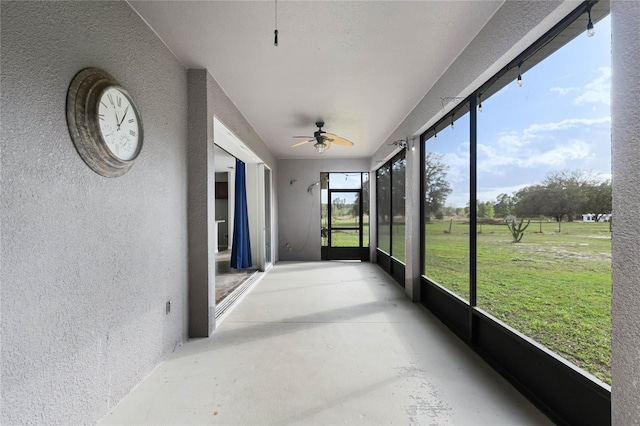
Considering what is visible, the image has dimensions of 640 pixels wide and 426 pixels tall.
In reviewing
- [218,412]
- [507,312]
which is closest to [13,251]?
[218,412]

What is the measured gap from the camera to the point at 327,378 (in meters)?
2.20

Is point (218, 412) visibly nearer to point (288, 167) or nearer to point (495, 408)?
point (495, 408)

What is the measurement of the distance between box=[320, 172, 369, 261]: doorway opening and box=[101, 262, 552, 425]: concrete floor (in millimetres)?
4112

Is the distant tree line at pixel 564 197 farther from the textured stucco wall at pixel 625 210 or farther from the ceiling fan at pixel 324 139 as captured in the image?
the ceiling fan at pixel 324 139

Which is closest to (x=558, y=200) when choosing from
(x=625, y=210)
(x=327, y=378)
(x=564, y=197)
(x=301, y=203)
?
(x=564, y=197)

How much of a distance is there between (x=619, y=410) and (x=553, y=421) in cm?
64

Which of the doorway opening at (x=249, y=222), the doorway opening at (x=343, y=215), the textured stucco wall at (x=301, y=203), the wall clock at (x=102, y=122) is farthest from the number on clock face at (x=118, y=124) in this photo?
the doorway opening at (x=343, y=215)

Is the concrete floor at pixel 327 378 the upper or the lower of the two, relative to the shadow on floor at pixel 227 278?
lower

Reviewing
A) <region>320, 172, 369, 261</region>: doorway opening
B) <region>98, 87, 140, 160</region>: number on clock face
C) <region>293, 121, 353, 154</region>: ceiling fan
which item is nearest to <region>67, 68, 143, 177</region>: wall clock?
<region>98, 87, 140, 160</region>: number on clock face

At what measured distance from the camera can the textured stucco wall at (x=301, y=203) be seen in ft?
25.2

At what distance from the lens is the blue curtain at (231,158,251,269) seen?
6.20 meters

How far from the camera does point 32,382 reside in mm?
1342

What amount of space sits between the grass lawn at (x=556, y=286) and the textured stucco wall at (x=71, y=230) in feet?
9.35

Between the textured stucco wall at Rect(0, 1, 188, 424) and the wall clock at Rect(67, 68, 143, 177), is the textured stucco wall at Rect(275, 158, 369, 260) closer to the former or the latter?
the textured stucco wall at Rect(0, 1, 188, 424)
